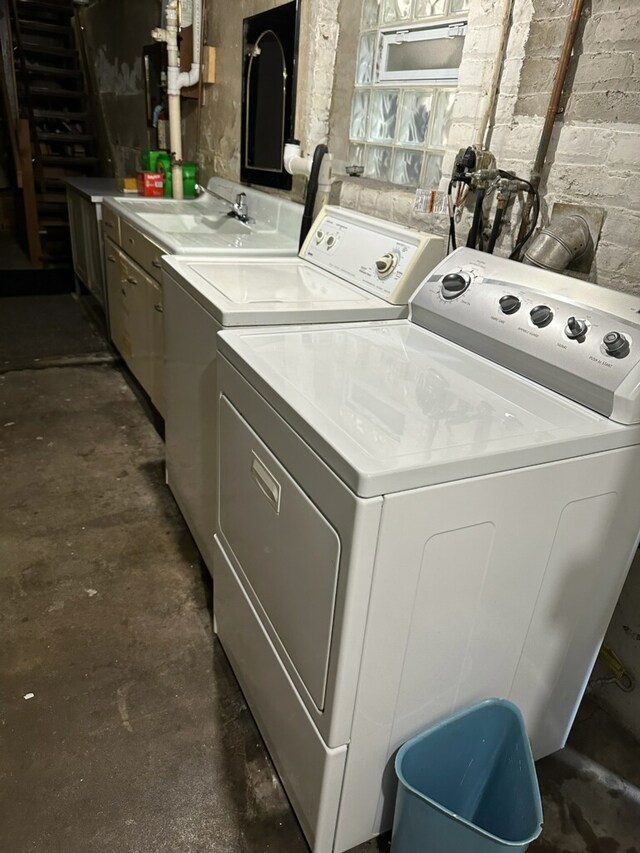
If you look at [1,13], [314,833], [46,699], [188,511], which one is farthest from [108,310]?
[1,13]

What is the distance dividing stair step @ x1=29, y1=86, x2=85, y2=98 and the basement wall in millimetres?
164

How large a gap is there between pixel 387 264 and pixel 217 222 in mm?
1568

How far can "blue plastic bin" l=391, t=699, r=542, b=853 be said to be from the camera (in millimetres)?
1016

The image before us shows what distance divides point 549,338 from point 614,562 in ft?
1.52

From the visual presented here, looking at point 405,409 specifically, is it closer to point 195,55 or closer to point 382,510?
point 382,510

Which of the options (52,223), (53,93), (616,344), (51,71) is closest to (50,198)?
(52,223)

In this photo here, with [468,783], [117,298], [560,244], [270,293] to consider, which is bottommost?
[468,783]

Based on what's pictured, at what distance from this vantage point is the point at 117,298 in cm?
318

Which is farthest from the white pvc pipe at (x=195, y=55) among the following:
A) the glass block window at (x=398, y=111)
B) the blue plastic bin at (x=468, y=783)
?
the blue plastic bin at (x=468, y=783)

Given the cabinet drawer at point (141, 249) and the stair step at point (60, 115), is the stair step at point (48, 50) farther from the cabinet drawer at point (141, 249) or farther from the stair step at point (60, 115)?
the cabinet drawer at point (141, 249)

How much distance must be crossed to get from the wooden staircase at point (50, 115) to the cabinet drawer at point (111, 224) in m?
2.01

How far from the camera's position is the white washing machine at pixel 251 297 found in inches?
60.2

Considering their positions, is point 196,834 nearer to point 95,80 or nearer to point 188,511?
point 188,511

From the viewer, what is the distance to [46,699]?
150 centimetres
